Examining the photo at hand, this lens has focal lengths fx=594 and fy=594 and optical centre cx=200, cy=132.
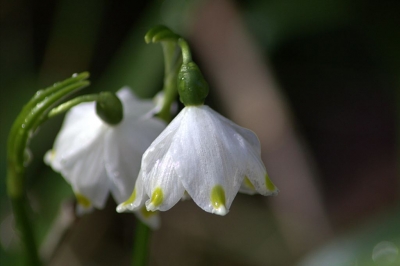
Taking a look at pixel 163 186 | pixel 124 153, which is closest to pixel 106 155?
pixel 124 153

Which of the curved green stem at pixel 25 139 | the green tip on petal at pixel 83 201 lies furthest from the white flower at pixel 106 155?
the curved green stem at pixel 25 139

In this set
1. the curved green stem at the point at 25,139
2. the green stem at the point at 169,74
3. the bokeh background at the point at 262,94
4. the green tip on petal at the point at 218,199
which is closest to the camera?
the green tip on petal at the point at 218,199

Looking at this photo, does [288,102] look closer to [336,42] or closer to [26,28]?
[336,42]

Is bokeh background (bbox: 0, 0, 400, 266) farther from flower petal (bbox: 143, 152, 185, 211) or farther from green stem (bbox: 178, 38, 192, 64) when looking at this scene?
flower petal (bbox: 143, 152, 185, 211)

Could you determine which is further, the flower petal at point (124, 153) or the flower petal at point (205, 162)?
the flower petal at point (124, 153)

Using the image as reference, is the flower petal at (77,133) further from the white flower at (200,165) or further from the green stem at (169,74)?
the white flower at (200,165)

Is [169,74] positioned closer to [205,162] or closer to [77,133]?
[77,133]

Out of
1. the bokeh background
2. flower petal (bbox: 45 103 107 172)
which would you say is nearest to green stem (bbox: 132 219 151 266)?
flower petal (bbox: 45 103 107 172)
